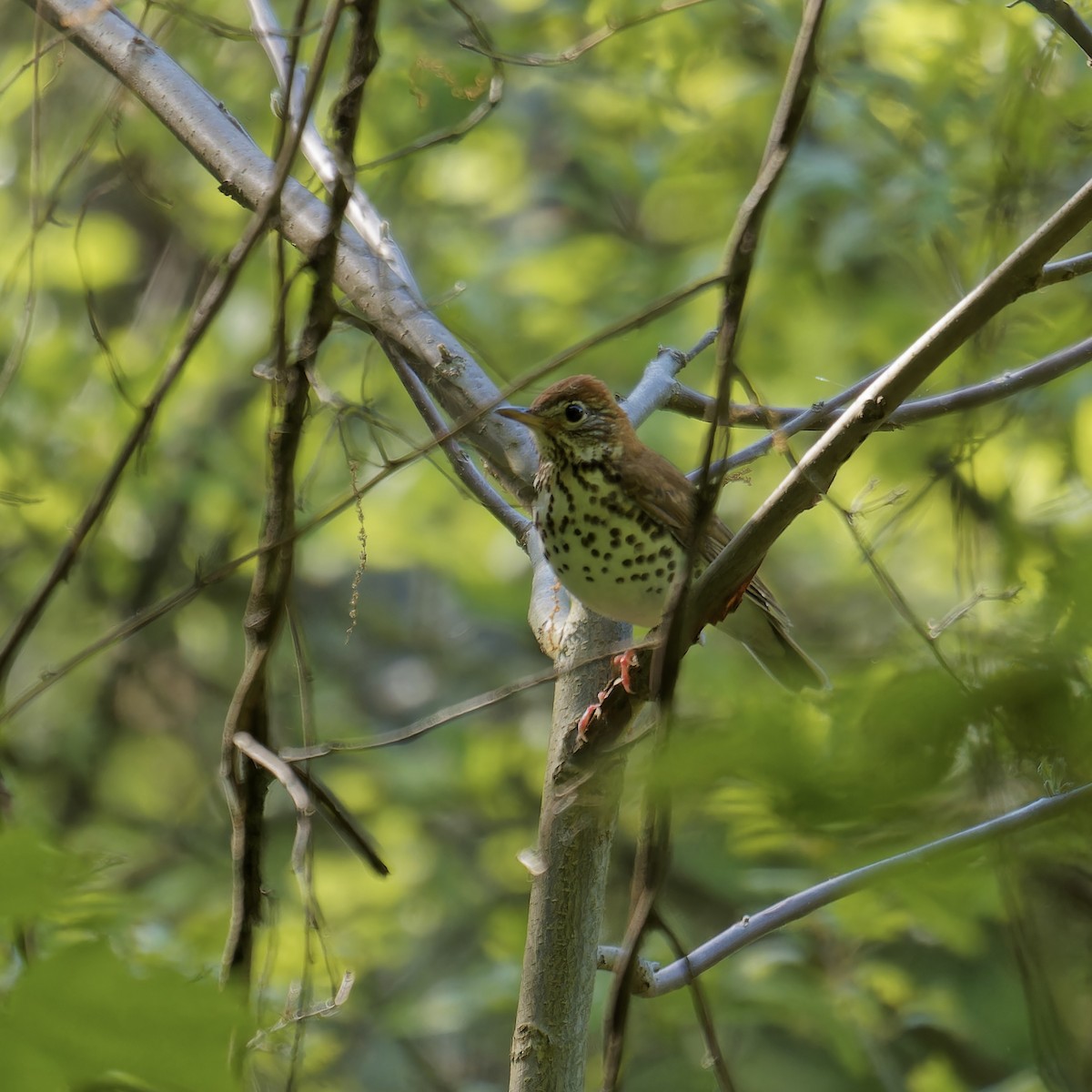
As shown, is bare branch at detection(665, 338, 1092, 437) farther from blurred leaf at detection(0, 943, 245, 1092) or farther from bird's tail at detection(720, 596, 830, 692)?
blurred leaf at detection(0, 943, 245, 1092)

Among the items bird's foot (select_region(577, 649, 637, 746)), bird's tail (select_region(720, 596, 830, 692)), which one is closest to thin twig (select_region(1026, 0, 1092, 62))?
bird's foot (select_region(577, 649, 637, 746))

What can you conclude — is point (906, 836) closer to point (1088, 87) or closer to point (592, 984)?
point (592, 984)

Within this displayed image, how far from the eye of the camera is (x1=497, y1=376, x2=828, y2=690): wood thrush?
8.07 ft

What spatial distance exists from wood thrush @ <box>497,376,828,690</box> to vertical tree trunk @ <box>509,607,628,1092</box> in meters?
0.79

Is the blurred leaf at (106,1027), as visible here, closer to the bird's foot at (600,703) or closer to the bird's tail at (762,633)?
the bird's foot at (600,703)

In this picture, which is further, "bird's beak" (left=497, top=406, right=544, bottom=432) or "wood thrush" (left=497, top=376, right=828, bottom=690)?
"bird's beak" (left=497, top=406, right=544, bottom=432)

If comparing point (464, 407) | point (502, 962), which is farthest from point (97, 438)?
point (464, 407)

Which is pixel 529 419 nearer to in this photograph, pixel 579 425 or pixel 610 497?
pixel 579 425

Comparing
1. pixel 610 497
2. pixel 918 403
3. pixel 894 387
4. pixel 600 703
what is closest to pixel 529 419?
pixel 610 497

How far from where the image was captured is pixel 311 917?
1433 millimetres

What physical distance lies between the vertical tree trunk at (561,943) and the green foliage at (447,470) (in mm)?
1186

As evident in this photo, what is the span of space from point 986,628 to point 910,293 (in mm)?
4514

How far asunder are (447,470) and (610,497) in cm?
50

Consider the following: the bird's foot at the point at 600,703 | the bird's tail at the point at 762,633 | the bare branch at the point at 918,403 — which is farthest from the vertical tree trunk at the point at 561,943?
the bird's tail at the point at 762,633
